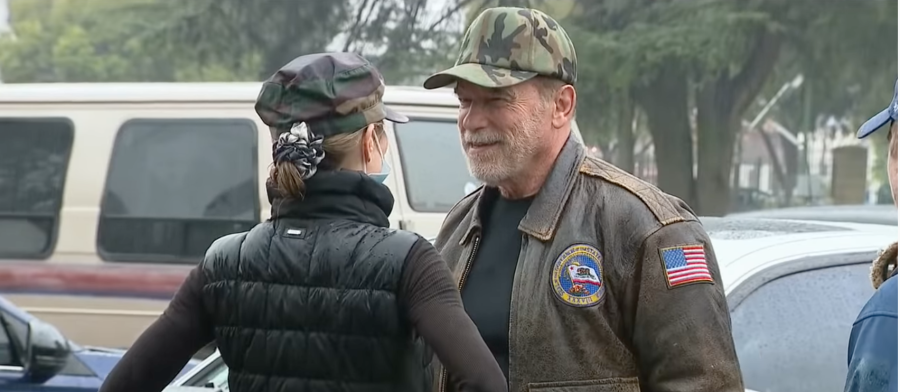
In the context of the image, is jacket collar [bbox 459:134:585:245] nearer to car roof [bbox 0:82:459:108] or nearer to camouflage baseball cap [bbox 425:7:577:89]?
camouflage baseball cap [bbox 425:7:577:89]

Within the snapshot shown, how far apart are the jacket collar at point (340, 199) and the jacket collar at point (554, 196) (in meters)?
0.39

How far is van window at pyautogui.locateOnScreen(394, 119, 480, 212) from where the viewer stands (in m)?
5.45

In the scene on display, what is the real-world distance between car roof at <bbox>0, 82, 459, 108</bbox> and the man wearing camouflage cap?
318cm

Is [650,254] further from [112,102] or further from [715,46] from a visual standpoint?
[715,46]

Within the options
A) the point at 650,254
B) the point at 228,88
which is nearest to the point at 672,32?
the point at 228,88

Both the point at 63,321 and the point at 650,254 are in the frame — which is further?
the point at 63,321

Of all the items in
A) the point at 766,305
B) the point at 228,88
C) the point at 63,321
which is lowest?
the point at 63,321

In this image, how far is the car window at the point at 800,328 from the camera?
2912 mm

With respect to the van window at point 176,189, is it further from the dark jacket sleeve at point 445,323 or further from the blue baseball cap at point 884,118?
the blue baseball cap at point 884,118

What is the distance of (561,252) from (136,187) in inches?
157

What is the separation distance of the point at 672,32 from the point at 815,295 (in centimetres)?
1047

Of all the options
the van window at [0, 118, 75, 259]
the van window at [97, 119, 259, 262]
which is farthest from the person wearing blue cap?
the van window at [0, 118, 75, 259]

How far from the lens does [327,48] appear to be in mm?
14461

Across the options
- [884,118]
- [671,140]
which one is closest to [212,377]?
[884,118]
